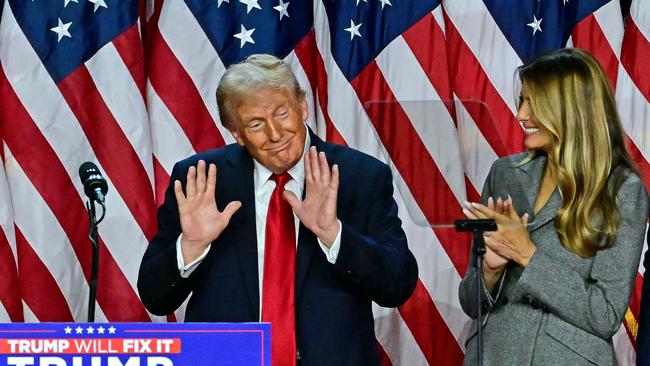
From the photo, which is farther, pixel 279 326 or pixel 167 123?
pixel 167 123

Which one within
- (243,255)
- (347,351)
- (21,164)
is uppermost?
(21,164)

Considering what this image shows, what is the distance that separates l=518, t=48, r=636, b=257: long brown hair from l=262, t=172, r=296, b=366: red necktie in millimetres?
680

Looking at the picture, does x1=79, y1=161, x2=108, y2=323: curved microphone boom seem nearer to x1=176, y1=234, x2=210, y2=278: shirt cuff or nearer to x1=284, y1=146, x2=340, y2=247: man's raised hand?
x1=176, y1=234, x2=210, y2=278: shirt cuff

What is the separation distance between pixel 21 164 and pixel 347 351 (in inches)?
71.2

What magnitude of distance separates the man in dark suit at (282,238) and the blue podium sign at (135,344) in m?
0.56

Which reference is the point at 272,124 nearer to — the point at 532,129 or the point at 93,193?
the point at 93,193

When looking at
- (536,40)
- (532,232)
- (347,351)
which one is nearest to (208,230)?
(347,351)

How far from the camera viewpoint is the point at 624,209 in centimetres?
282

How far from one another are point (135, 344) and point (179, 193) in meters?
0.64

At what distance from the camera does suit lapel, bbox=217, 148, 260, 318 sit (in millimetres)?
2863

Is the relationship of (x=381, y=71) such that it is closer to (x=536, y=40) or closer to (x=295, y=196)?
(x=536, y=40)

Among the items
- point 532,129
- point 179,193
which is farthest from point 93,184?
point 532,129

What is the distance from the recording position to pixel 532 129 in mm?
2934

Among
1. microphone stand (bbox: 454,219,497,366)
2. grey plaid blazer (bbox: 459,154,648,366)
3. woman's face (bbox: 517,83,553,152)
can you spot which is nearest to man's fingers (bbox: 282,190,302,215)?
microphone stand (bbox: 454,219,497,366)
